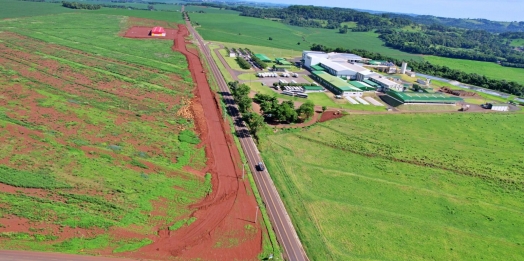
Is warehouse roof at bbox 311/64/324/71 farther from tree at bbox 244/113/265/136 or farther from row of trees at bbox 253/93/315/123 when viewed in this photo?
tree at bbox 244/113/265/136

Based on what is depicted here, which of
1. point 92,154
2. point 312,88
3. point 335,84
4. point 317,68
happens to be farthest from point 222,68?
point 92,154

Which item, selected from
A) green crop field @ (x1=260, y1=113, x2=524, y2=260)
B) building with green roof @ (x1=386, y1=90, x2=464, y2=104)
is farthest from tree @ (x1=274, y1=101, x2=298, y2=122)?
building with green roof @ (x1=386, y1=90, x2=464, y2=104)

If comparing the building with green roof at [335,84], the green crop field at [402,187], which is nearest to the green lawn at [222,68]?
the building with green roof at [335,84]

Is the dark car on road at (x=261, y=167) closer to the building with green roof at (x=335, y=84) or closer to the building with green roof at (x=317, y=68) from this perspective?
the building with green roof at (x=335, y=84)

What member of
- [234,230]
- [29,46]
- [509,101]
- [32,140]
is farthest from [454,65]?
[29,46]

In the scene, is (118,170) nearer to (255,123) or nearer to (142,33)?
(255,123)

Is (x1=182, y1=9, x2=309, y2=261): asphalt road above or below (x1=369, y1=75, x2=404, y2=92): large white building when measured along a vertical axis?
below

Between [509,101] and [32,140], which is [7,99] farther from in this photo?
[509,101]
